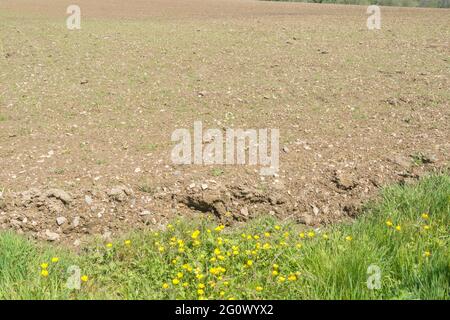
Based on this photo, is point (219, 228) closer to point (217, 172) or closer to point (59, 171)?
point (217, 172)

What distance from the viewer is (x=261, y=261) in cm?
371

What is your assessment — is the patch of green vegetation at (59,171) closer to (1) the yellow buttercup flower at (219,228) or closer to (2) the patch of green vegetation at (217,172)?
(2) the patch of green vegetation at (217,172)

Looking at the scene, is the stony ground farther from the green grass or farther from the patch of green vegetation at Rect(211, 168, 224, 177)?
the green grass

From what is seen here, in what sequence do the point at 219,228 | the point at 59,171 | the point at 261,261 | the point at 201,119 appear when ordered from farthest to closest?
the point at 201,119, the point at 59,171, the point at 219,228, the point at 261,261

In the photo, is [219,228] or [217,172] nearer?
[219,228]

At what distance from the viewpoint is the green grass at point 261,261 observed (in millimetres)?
3256

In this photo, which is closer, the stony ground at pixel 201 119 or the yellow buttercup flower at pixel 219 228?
the yellow buttercup flower at pixel 219 228

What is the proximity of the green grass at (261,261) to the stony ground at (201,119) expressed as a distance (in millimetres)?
377

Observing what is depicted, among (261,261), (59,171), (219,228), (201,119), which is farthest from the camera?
(201,119)

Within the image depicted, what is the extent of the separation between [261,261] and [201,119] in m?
3.01

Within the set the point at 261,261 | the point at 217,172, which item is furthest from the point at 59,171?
the point at 261,261

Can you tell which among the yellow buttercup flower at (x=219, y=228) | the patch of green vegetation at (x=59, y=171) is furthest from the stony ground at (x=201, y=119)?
the yellow buttercup flower at (x=219, y=228)

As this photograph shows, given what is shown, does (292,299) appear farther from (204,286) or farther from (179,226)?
(179,226)

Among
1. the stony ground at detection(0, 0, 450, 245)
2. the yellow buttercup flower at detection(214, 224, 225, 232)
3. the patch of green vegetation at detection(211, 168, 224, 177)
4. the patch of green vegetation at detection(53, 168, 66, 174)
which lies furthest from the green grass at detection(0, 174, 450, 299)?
the patch of green vegetation at detection(53, 168, 66, 174)
